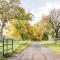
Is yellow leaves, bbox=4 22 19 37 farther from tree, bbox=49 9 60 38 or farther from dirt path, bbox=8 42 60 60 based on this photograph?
dirt path, bbox=8 42 60 60

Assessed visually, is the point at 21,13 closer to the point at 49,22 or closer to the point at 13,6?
the point at 13,6

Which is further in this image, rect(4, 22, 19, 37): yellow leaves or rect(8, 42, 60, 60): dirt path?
rect(4, 22, 19, 37): yellow leaves

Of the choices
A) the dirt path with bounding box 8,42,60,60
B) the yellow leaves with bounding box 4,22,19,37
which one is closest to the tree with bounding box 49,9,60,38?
the yellow leaves with bounding box 4,22,19,37

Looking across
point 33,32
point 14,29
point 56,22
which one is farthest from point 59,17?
point 33,32

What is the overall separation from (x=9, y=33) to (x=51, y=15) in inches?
812

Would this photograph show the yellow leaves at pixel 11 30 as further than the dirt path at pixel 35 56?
Yes

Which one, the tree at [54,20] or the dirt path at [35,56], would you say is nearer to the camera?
the dirt path at [35,56]

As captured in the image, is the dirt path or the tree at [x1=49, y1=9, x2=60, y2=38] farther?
the tree at [x1=49, y1=9, x2=60, y2=38]

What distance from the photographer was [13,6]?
5891cm

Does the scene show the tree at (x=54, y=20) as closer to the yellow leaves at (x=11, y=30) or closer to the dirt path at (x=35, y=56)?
the yellow leaves at (x=11, y=30)

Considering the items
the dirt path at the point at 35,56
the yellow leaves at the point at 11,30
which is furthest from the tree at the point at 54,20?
the dirt path at the point at 35,56

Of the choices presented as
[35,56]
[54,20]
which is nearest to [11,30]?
[54,20]

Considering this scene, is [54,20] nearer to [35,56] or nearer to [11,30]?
[11,30]

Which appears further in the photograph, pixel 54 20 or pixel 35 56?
pixel 54 20
